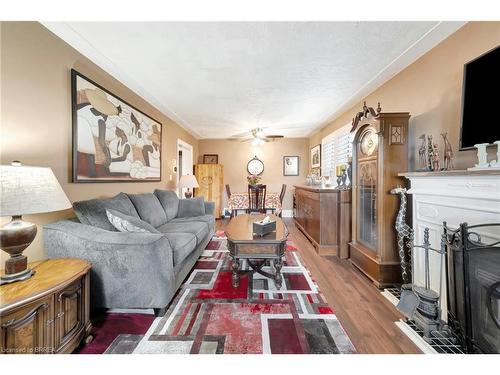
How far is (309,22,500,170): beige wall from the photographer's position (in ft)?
4.94

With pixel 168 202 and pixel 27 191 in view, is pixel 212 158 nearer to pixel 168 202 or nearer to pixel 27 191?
pixel 168 202

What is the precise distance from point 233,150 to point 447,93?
5062 mm

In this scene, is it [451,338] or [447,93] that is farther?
[447,93]

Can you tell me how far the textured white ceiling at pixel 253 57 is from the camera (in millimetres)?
1650

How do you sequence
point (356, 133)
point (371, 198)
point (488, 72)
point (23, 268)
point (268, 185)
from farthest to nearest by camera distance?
point (268, 185) < point (356, 133) < point (371, 198) < point (488, 72) < point (23, 268)

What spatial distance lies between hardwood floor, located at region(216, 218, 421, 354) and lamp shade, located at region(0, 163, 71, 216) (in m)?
2.24

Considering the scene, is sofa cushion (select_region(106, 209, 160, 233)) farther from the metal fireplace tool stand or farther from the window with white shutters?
the window with white shutters

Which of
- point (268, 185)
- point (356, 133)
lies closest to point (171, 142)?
point (268, 185)

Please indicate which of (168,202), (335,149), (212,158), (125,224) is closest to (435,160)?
(335,149)

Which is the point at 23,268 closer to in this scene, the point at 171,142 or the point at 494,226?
the point at 494,226

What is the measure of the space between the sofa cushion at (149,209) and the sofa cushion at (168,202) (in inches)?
5.2

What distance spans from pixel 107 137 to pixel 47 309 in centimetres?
192

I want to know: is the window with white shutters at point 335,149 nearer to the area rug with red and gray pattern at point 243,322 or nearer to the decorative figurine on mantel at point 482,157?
the decorative figurine on mantel at point 482,157
